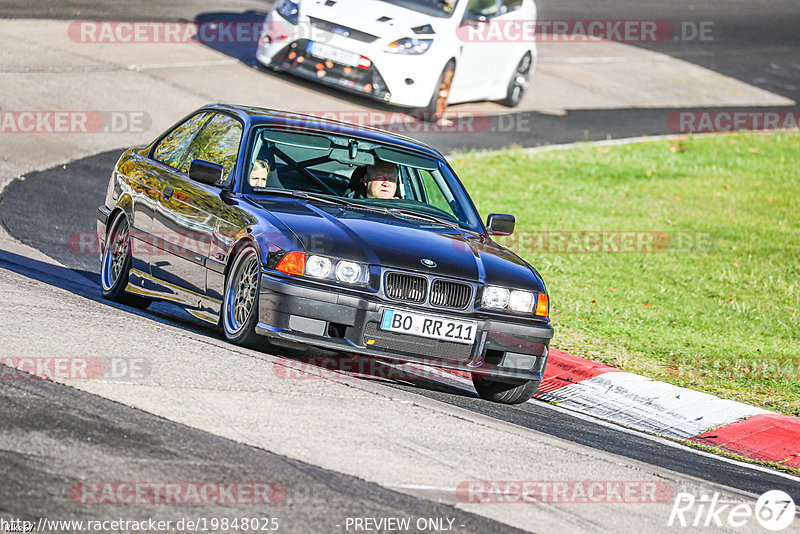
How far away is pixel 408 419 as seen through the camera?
6.57 meters

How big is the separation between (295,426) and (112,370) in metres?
1.08

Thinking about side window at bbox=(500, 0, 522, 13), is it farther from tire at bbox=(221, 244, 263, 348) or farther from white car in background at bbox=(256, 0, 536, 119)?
tire at bbox=(221, 244, 263, 348)

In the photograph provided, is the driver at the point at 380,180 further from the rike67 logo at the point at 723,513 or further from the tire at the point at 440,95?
the tire at the point at 440,95

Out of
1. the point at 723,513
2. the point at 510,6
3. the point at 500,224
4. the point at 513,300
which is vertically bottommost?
the point at 723,513

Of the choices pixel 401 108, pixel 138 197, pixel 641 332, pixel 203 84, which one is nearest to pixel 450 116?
pixel 401 108

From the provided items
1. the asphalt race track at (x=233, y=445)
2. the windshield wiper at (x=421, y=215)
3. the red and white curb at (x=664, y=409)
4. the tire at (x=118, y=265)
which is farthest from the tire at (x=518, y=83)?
the windshield wiper at (x=421, y=215)

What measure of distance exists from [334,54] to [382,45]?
0.73 metres

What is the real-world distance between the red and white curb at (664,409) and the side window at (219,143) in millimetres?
1999

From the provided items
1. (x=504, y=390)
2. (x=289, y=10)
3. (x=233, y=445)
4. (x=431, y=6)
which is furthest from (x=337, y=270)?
(x=431, y=6)

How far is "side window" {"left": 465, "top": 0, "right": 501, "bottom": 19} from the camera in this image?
1933 cm

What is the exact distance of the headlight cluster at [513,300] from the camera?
7.57 m

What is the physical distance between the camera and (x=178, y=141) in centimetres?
946

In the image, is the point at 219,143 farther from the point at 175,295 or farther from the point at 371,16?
the point at 371,16

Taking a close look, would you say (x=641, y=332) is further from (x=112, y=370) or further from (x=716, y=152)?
(x=716, y=152)
